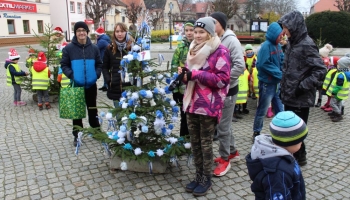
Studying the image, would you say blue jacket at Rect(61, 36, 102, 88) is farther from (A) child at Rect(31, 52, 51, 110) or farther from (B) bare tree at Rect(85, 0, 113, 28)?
(B) bare tree at Rect(85, 0, 113, 28)

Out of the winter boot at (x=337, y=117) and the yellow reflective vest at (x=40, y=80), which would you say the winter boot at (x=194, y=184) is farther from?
the yellow reflective vest at (x=40, y=80)

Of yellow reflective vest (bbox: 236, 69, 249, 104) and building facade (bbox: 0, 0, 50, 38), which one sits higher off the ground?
building facade (bbox: 0, 0, 50, 38)

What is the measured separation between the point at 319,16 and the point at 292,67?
2204 cm

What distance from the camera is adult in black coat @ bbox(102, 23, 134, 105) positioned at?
4.29 meters

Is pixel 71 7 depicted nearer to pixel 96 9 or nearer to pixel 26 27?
pixel 96 9

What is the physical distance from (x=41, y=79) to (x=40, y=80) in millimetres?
34

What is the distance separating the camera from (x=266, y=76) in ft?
15.1

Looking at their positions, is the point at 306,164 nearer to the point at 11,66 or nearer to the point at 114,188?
the point at 114,188

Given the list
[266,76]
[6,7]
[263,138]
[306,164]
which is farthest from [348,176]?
[6,7]

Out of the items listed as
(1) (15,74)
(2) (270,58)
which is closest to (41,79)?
(1) (15,74)

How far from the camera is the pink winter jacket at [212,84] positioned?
123 inches

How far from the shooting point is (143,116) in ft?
12.2

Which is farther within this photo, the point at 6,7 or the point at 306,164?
the point at 6,7

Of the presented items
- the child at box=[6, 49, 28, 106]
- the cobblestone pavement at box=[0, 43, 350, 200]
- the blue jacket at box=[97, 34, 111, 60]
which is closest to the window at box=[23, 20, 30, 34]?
the blue jacket at box=[97, 34, 111, 60]
